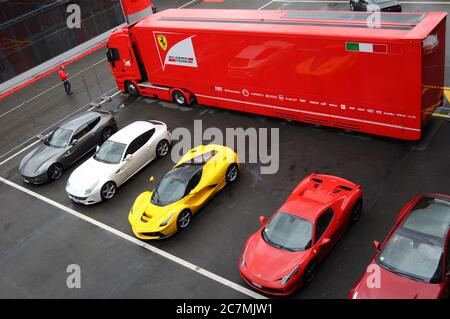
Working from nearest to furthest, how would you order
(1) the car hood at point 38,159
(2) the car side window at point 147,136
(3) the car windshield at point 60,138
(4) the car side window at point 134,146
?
(4) the car side window at point 134,146 < (2) the car side window at point 147,136 < (1) the car hood at point 38,159 < (3) the car windshield at point 60,138

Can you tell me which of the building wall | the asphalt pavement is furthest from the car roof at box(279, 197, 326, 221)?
the building wall

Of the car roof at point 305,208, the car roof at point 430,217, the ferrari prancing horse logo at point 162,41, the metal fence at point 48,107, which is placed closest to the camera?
the car roof at point 430,217

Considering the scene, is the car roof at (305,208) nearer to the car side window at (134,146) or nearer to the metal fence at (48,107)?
the car side window at (134,146)

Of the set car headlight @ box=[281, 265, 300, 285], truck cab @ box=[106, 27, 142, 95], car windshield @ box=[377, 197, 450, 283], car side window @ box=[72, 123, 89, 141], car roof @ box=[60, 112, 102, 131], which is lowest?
car headlight @ box=[281, 265, 300, 285]

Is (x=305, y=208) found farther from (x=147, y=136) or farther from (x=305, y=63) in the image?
(x=147, y=136)

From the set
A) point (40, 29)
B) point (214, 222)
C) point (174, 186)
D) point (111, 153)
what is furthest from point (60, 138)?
point (40, 29)

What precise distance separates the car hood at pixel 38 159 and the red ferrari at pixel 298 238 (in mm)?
9489

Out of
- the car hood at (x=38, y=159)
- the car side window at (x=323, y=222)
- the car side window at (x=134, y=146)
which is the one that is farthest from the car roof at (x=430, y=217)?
the car hood at (x=38, y=159)

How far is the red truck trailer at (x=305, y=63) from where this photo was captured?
47.4 ft

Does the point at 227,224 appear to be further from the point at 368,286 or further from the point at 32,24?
the point at 32,24

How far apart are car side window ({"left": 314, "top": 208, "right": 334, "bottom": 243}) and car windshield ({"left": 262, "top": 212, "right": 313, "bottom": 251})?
0.59 ft

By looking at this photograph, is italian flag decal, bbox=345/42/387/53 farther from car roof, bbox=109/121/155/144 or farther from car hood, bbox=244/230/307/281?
car roof, bbox=109/121/155/144

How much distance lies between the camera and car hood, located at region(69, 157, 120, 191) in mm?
16016

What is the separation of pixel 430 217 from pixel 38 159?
13755 millimetres
